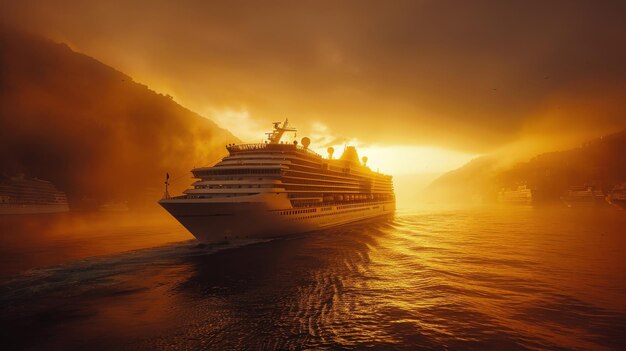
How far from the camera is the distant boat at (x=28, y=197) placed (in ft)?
318

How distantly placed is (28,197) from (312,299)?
13491 centimetres

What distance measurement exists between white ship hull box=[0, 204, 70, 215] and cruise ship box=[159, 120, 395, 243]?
101417 millimetres

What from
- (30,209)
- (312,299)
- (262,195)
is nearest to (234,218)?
Result: (262,195)

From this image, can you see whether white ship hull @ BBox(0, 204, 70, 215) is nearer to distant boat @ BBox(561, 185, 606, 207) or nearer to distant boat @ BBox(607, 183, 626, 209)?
distant boat @ BBox(561, 185, 606, 207)

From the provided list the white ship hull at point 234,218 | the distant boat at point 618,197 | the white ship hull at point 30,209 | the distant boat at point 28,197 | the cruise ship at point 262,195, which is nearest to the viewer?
the white ship hull at point 234,218

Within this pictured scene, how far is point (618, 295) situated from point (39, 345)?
27.5m

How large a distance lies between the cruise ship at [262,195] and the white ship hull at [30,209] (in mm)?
101417

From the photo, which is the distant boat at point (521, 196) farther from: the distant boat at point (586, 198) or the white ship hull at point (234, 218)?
the white ship hull at point (234, 218)

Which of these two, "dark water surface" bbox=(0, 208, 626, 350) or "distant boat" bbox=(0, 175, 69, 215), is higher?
"distant boat" bbox=(0, 175, 69, 215)

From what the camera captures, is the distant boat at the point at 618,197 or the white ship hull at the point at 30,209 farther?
the distant boat at the point at 618,197

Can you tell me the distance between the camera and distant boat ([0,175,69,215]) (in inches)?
3816

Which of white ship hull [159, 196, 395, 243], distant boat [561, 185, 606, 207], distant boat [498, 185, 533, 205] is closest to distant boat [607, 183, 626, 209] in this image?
distant boat [561, 185, 606, 207]

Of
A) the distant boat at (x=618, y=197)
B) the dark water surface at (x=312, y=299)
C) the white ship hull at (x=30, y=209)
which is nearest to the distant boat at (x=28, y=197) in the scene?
the white ship hull at (x=30, y=209)

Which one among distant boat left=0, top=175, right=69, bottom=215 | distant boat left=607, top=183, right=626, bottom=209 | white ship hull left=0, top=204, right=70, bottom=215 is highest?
distant boat left=0, top=175, right=69, bottom=215
